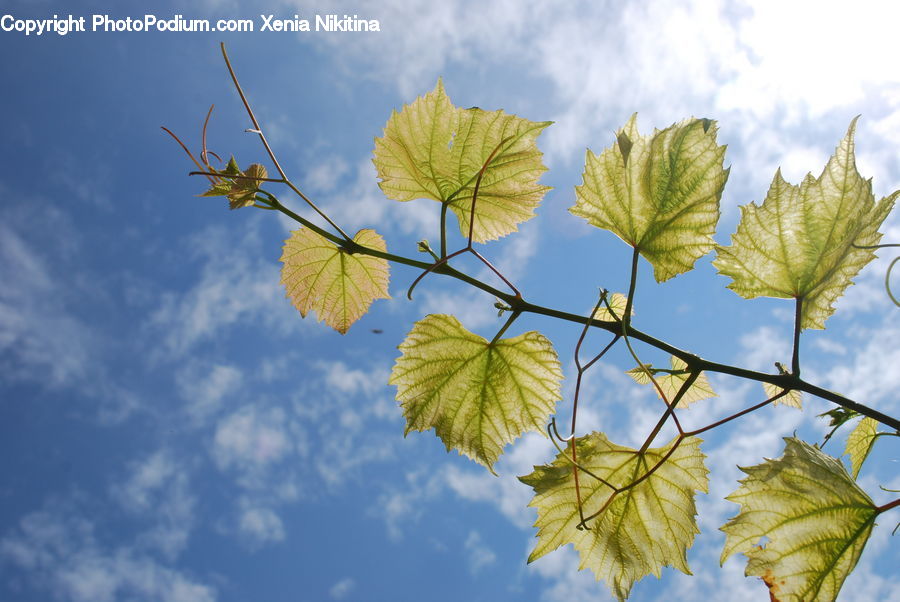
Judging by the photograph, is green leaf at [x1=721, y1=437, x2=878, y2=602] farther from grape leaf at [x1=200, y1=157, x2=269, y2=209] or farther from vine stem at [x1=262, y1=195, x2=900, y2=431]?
grape leaf at [x1=200, y1=157, x2=269, y2=209]

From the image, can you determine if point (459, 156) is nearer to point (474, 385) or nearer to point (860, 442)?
point (474, 385)

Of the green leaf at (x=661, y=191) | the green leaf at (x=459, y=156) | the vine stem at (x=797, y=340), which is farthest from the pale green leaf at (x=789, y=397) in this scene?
the green leaf at (x=459, y=156)

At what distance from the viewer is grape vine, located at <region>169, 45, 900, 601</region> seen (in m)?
0.82

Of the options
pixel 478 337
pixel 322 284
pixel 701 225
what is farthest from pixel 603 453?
pixel 322 284

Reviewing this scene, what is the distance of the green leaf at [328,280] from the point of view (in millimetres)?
1114

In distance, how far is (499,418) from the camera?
965mm

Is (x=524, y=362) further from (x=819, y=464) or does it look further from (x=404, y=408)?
(x=819, y=464)

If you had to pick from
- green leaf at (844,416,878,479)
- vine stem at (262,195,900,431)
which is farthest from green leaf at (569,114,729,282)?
green leaf at (844,416,878,479)

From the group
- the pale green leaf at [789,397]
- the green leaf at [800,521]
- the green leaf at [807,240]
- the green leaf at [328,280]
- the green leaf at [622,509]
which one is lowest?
the green leaf at [800,521]

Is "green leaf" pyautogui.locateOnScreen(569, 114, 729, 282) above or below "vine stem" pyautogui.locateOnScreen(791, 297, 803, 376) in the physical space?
above

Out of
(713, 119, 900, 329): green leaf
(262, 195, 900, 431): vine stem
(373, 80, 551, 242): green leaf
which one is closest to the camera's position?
(262, 195, 900, 431): vine stem

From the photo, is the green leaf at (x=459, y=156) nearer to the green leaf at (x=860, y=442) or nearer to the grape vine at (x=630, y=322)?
the grape vine at (x=630, y=322)

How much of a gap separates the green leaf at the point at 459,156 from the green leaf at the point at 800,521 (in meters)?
0.52

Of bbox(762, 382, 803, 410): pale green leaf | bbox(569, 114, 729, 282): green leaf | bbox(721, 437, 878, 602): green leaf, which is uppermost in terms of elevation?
bbox(569, 114, 729, 282): green leaf
